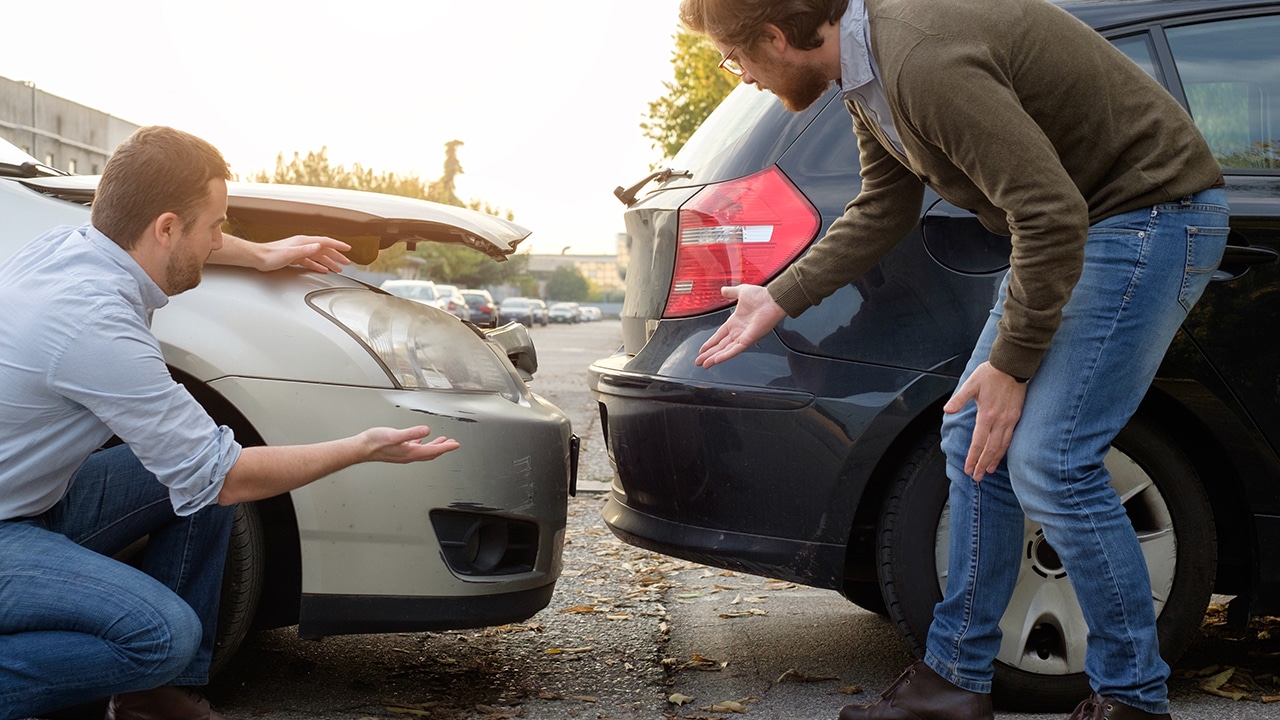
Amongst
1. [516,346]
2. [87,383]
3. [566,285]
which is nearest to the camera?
[87,383]

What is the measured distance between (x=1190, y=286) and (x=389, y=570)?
67.7 inches

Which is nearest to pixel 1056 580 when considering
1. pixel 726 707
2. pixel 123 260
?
pixel 726 707

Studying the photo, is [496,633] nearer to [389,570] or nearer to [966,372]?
[389,570]

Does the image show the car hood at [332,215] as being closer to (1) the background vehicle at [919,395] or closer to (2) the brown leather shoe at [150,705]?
(1) the background vehicle at [919,395]

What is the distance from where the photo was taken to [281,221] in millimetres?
2979

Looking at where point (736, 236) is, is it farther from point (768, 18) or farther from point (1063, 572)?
point (1063, 572)

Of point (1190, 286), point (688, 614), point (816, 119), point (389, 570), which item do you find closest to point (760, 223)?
point (816, 119)

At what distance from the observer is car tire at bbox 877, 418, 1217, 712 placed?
2.76 meters

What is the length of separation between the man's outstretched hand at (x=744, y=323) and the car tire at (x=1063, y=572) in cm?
48

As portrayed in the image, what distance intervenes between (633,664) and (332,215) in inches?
54.3

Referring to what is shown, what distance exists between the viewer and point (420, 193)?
242ft

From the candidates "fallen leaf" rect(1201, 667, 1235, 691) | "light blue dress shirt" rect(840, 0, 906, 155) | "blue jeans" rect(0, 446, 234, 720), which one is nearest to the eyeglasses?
"light blue dress shirt" rect(840, 0, 906, 155)

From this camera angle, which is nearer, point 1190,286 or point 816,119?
point 1190,286

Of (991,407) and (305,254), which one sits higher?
(305,254)
